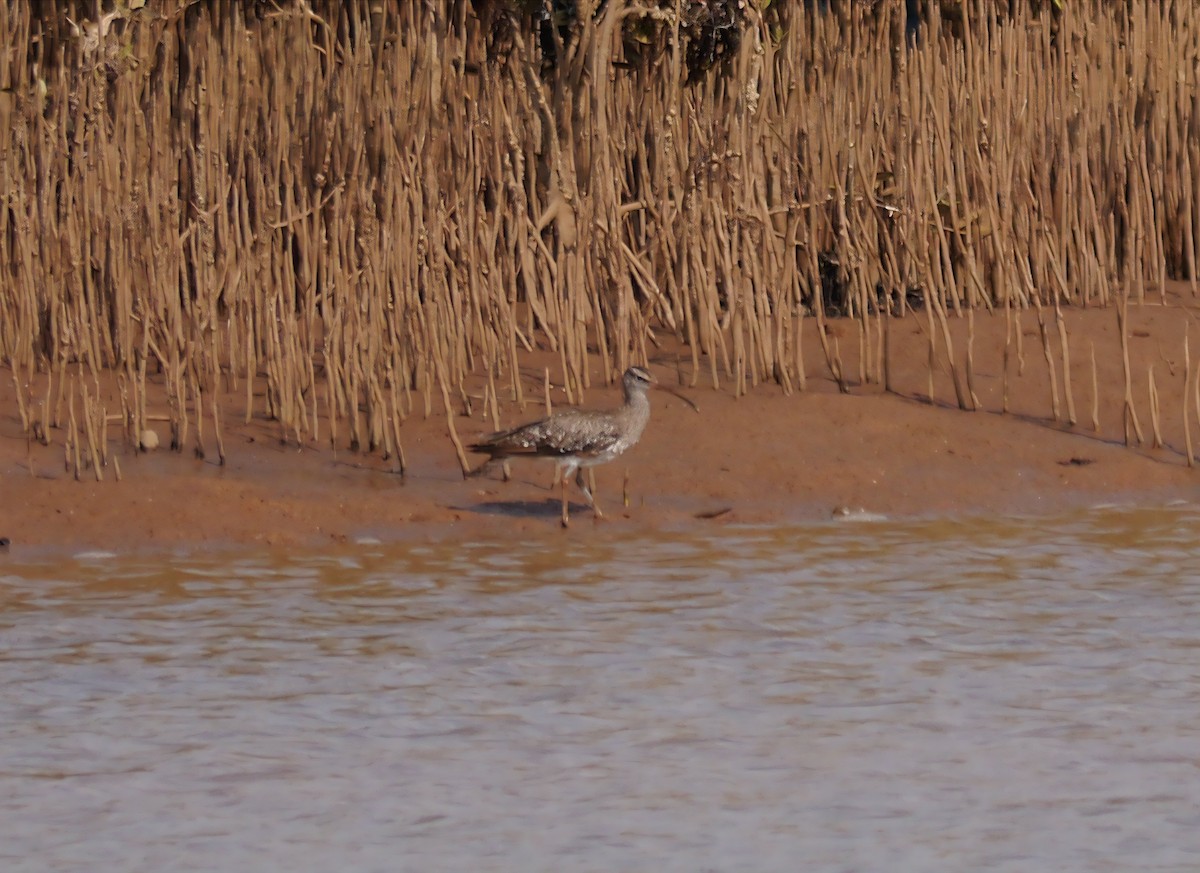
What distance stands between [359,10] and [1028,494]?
498 centimetres

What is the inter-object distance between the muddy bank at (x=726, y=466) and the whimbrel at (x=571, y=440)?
0.23 metres

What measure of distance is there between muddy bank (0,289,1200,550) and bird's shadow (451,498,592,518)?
0.01 meters

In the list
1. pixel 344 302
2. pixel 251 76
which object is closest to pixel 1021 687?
pixel 344 302

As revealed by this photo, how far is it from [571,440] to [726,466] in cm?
90

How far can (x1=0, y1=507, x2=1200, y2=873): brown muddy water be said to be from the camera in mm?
4105

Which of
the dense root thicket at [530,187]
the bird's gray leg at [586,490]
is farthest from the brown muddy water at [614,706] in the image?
the dense root thicket at [530,187]

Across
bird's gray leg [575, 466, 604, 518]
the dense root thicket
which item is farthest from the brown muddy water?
the dense root thicket

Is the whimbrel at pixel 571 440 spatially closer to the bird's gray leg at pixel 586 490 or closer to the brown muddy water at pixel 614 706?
the bird's gray leg at pixel 586 490

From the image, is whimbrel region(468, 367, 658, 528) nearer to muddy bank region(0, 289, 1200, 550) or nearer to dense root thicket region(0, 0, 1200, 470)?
muddy bank region(0, 289, 1200, 550)

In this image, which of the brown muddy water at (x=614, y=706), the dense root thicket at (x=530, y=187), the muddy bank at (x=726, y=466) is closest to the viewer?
the brown muddy water at (x=614, y=706)

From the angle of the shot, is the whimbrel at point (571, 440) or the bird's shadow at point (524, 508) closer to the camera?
the whimbrel at point (571, 440)

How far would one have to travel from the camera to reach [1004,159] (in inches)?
381

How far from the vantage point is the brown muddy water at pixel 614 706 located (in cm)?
411

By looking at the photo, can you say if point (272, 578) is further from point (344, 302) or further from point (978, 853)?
point (978, 853)
